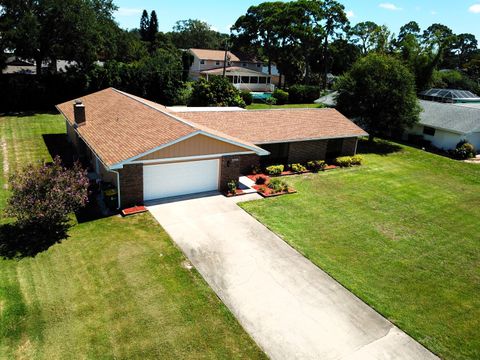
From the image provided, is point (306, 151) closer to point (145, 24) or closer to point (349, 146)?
point (349, 146)

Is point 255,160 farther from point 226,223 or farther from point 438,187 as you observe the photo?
point 438,187

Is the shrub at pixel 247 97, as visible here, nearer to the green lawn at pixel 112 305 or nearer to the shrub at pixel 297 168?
the shrub at pixel 297 168

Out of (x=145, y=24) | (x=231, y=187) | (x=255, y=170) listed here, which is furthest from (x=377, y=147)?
(x=145, y=24)

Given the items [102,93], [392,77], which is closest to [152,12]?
[102,93]

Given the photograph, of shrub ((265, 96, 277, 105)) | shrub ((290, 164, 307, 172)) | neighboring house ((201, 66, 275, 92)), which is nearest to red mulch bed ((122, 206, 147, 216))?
shrub ((290, 164, 307, 172))

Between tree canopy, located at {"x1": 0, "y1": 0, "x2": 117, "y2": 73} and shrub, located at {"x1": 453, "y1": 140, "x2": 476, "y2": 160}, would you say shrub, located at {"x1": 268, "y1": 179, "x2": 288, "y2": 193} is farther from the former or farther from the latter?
tree canopy, located at {"x1": 0, "y1": 0, "x2": 117, "y2": 73}
